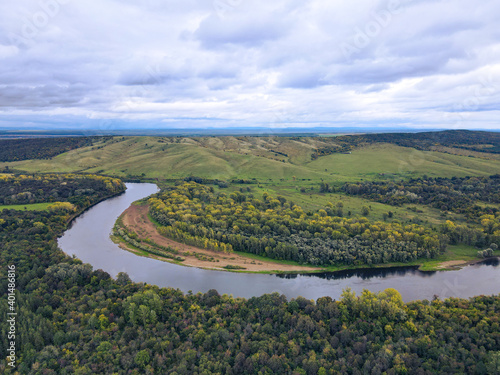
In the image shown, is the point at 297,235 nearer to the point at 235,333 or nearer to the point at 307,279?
the point at 307,279

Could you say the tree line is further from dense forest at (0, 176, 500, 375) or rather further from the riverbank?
dense forest at (0, 176, 500, 375)

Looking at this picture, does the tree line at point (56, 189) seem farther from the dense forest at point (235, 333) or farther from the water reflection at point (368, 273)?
the water reflection at point (368, 273)

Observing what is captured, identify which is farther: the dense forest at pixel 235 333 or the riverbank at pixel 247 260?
the riverbank at pixel 247 260

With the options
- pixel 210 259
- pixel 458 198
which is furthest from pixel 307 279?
pixel 458 198

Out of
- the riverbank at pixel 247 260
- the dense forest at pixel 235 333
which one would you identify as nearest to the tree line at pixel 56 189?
the riverbank at pixel 247 260

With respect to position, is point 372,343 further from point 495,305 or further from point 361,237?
point 361,237

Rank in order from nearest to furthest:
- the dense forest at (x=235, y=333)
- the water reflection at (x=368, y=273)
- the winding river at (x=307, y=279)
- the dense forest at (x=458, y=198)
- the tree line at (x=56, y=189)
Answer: the dense forest at (x=235, y=333) → the winding river at (x=307, y=279) → the water reflection at (x=368, y=273) → the dense forest at (x=458, y=198) → the tree line at (x=56, y=189)

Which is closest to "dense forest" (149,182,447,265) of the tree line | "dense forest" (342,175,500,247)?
"dense forest" (342,175,500,247)
